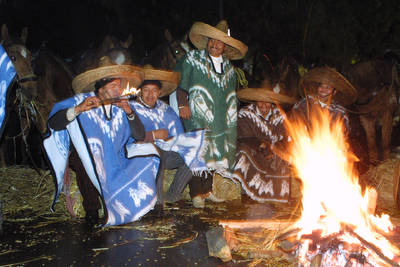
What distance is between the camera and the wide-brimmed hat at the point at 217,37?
6.15 m

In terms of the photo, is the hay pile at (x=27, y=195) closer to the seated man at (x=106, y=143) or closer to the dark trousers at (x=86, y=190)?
the dark trousers at (x=86, y=190)

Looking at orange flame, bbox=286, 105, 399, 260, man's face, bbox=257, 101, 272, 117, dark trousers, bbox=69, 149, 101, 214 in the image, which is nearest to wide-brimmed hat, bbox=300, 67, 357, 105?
man's face, bbox=257, 101, 272, 117

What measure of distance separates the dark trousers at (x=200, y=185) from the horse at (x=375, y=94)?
3.73m

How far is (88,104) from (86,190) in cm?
109

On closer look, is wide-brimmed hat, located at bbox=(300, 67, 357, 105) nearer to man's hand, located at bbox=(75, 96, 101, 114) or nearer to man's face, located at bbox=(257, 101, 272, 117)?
man's face, located at bbox=(257, 101, 272, 117)

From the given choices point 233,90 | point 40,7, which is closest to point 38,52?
point 233,90

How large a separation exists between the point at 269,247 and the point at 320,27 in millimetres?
12542

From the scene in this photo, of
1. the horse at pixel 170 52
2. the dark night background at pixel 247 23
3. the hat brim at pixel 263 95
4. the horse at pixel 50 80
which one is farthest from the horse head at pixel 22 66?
the dark night background at pixel 247 23

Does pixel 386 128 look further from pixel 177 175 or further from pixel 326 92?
pixel 177 175

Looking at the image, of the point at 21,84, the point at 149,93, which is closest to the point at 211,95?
the point at 149,93

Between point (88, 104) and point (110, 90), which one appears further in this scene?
point (110, 90)

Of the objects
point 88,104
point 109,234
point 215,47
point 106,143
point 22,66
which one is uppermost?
point 215,47

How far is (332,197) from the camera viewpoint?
4.24 m

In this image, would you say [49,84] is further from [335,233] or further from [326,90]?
[335,233]
